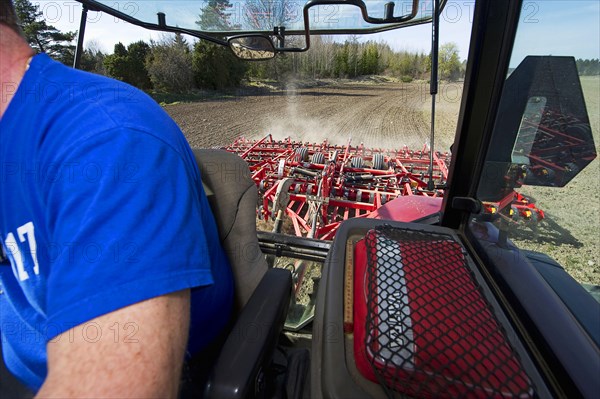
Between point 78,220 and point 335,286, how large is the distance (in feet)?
2.21

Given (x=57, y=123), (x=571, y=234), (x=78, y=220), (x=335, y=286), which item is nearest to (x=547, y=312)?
(x=571, y=234)

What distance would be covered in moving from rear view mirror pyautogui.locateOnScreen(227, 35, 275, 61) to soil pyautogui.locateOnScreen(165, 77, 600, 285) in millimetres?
908

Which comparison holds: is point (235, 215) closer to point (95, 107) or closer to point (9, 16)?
point (95, 107)

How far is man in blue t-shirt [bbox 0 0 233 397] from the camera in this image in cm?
56

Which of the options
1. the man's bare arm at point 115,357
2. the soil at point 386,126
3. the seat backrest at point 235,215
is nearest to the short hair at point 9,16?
the seat backrest at point 235,215

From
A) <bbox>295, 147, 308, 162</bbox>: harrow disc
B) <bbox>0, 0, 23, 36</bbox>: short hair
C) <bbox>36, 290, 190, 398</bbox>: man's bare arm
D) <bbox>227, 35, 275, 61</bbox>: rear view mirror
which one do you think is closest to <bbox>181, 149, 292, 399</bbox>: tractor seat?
<bbox>36, 290, 190, 398</bbox>: man's bare arm

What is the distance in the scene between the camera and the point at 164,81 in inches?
993

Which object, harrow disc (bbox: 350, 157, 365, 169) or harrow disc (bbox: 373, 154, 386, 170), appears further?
harrow disc (bbox: 373, 154, 386, 170)

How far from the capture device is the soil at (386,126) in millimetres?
758

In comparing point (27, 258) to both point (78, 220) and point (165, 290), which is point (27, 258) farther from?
point (165, 290)

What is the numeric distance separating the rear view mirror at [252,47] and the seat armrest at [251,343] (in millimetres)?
1240

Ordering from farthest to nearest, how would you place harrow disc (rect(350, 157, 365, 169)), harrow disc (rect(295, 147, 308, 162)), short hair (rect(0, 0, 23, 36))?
harrow disc (rect(295, 147, 308, 162)) < harrow disc (rect(350, 157, 365, 169)) < short hair (rect(0, 0, 23, 36))

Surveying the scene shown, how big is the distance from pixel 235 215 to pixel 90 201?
63 cm

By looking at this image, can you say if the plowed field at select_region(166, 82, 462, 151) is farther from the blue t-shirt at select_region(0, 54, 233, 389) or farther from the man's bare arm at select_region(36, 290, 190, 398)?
the man's bare arm at select_region(36, 290, 190, 398)
